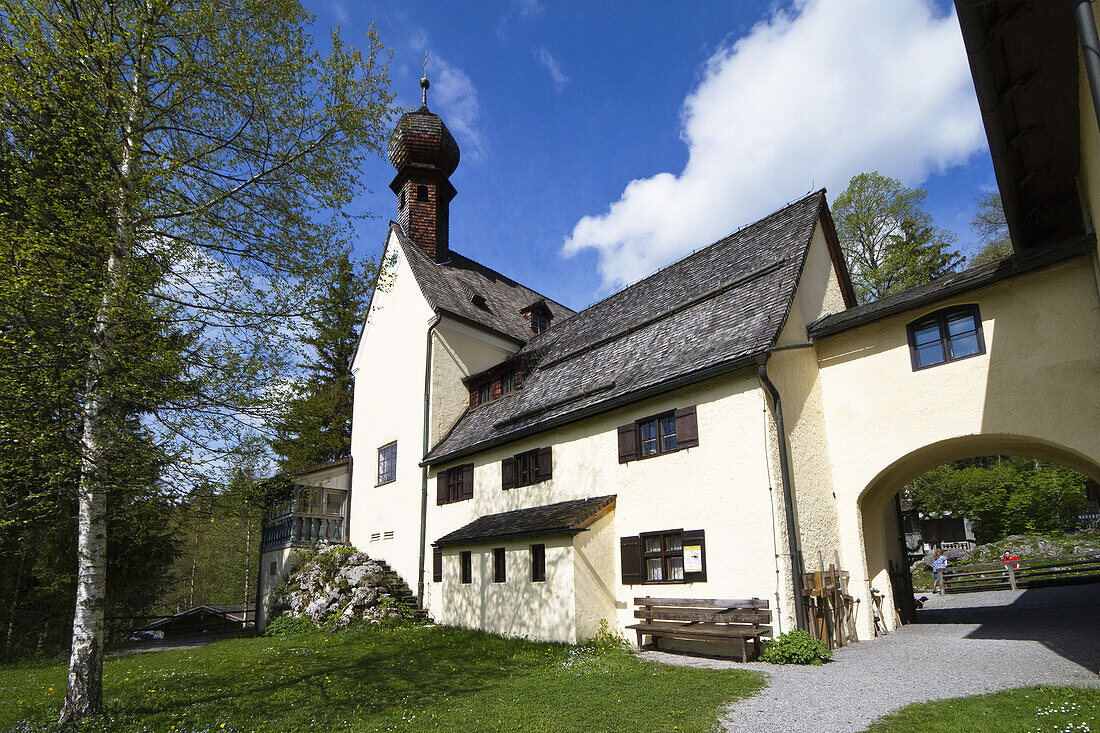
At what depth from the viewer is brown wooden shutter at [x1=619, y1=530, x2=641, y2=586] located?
12.6 m

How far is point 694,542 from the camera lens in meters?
11.8

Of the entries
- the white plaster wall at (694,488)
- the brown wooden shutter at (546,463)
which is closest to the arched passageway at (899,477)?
the white plaster wall at (694,488)

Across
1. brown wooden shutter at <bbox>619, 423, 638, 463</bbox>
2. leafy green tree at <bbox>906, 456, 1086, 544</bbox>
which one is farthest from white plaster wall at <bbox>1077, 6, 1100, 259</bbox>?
leafy green tree at <bbox>906, 456, 1086, 544</bbox>

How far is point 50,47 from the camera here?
23.5ft

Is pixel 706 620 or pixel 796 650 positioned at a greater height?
pixel 706 620

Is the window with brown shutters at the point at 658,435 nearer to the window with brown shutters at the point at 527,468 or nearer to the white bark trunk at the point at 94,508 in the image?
the window with brown shutters at the point at 527,468

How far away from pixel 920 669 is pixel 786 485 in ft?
10.5

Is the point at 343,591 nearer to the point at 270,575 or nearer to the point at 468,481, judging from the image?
the point at 468,481

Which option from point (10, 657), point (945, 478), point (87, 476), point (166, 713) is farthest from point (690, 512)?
point (945, 478)

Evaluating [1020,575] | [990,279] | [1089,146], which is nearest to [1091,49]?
[1089,146]

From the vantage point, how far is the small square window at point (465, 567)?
15883 millimetres

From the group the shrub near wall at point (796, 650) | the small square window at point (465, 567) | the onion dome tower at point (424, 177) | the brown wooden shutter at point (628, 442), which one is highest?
the onion dome tower at point (424, 177)

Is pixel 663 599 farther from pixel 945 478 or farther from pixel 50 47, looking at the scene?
pixel 945 478

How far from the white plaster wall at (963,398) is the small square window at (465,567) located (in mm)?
8519
